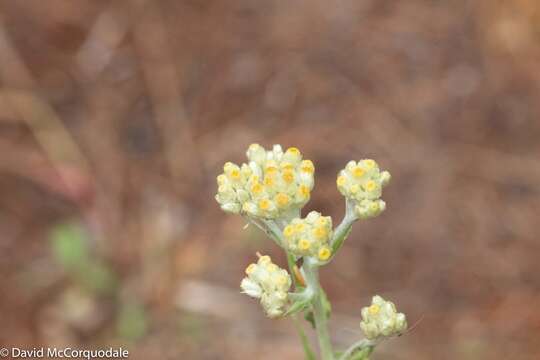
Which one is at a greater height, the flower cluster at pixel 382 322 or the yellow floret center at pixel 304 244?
the yellow floret center at pixel 304 244

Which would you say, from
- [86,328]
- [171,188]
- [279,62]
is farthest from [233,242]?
[279,62]

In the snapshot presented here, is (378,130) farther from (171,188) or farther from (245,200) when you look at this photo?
(245,200)

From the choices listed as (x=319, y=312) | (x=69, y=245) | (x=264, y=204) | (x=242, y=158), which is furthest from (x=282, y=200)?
(x=242, y=158)

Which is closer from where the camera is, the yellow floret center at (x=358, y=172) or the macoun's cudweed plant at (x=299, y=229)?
the macoun's cudweed plant at (x=299, y=229)

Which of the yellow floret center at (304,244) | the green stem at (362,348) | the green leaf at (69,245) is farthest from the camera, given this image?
the green leaf at (69,245)

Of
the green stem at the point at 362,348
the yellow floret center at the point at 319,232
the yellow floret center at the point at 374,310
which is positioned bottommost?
the green stem at the point at 362,348

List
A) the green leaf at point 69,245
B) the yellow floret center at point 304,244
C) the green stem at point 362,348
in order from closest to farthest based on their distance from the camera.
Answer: the yellow floret center at point 304,244 → the green stem at point 362,348 → the green leaf at point 69,245

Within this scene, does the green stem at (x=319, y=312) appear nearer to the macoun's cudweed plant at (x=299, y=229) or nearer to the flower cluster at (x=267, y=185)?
the macoun's cudweed plant at (x=299, y=229)

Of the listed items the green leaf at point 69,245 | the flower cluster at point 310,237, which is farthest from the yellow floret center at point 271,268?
the green leaf at point 69,245

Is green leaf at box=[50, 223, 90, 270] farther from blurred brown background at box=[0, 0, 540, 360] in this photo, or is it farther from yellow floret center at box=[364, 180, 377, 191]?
yellow floret center at box=[364, 180, 377, 191]
